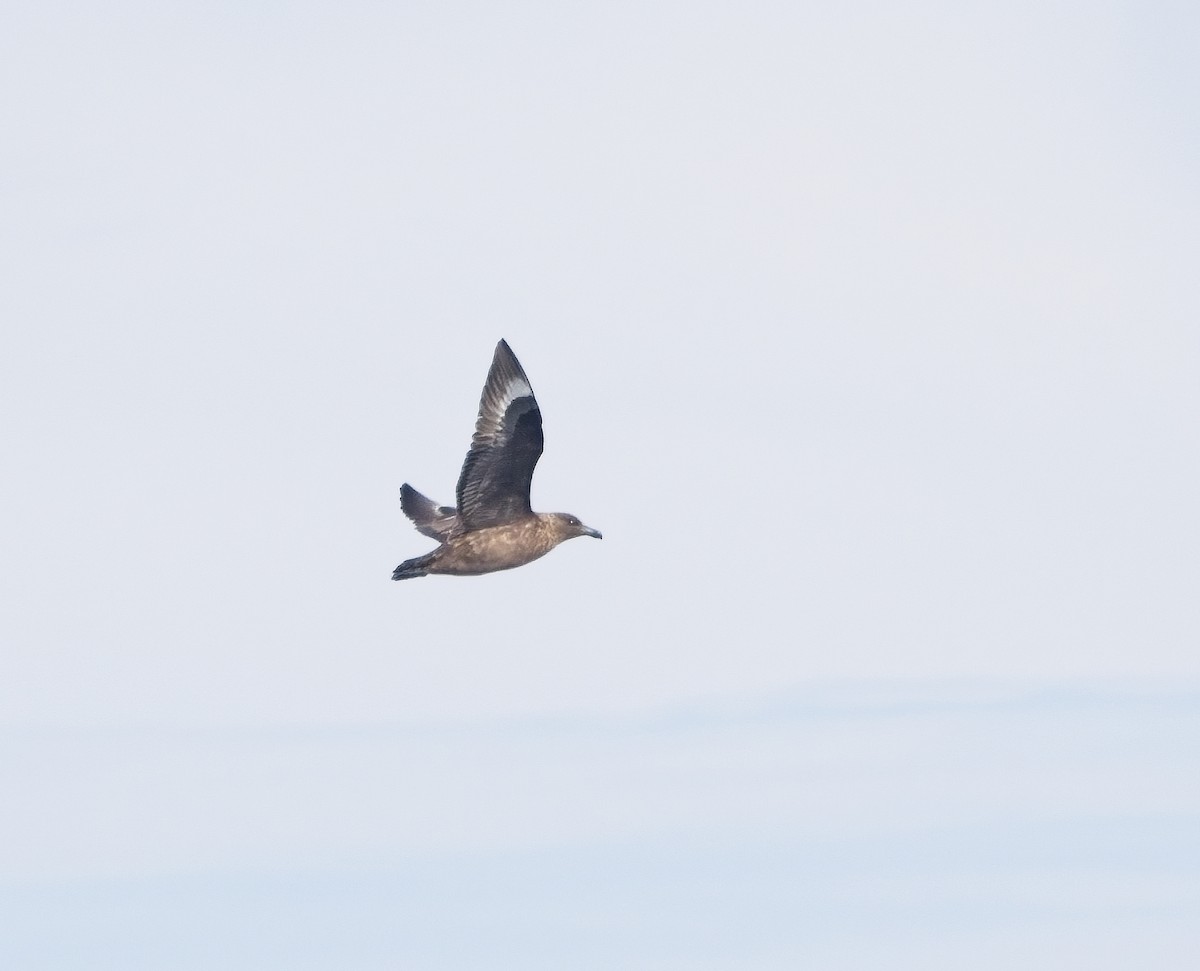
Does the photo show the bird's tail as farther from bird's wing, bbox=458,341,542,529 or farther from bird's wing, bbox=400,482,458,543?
bird's wing, bbox=400,482,458,543

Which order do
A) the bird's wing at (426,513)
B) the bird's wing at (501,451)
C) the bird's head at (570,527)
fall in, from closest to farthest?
the bird's wing at (501,451) → the bird's head at (570,527) → the bird's wing at (426,513)

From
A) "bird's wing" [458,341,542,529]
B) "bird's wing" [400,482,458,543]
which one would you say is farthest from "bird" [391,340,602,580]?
"bird's wing" [400,482,458,543]

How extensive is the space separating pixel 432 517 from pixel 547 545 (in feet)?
12.0

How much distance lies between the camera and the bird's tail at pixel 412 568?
25453mm

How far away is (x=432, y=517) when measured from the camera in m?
29.7

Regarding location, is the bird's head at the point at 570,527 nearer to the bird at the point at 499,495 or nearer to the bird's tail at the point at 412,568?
the bird at the point at 499,495

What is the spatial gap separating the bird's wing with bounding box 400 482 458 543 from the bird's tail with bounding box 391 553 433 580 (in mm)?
2823

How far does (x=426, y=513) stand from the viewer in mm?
29812

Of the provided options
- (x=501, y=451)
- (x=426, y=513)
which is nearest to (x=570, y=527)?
(x=501, y=451)

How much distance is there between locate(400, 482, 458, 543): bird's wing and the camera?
95.2ft

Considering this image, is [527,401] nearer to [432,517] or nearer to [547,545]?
[547,545]

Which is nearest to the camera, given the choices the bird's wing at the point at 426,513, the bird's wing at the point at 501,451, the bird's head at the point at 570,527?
the bird's wing at the point at 501,451

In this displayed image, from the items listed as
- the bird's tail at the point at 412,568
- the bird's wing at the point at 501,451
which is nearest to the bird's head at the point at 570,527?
the bird's wing at the point at 501,451

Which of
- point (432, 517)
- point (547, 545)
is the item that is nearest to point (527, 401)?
point (547, 545)
